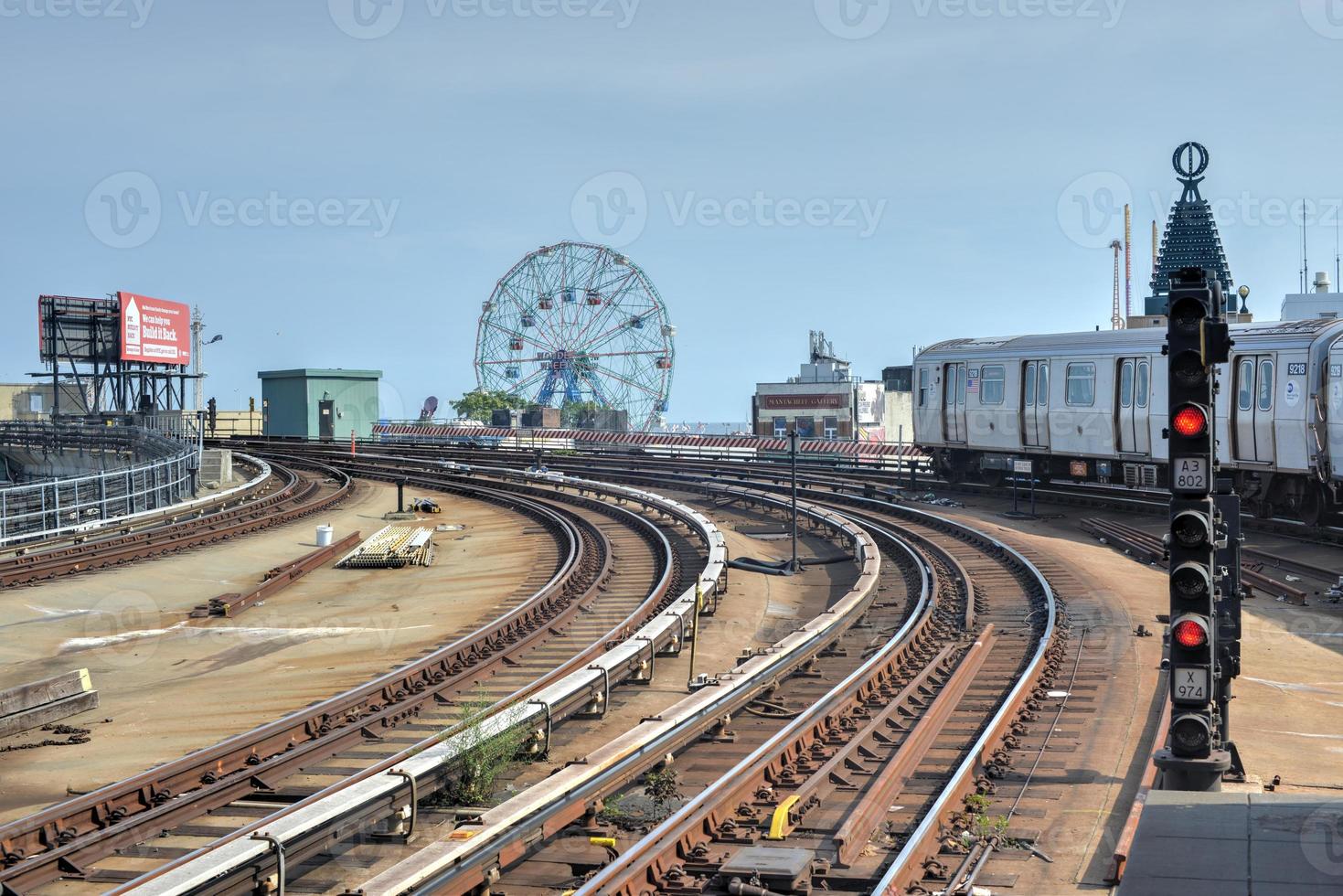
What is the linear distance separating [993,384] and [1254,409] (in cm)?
874

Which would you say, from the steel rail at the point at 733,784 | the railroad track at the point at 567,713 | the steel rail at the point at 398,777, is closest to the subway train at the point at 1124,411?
the railroad track at the point at 567,713

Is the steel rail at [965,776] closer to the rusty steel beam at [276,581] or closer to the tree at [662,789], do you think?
the tree at [662,789]

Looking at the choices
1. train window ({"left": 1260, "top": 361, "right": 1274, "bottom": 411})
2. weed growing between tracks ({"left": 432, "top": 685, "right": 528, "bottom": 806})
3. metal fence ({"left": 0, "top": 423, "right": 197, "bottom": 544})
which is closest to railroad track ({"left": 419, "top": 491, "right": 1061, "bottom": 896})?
weed growing between tracks ({"left": 432, "top": 685, "right": 528, "bottom": 806})

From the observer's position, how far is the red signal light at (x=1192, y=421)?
9.94 metres

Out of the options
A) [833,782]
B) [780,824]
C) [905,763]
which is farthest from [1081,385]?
[780,824]

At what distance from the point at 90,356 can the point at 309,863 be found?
6200 centimetres

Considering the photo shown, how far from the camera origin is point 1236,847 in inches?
293

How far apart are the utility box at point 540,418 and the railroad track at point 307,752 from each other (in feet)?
201

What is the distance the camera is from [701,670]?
57.5 ft

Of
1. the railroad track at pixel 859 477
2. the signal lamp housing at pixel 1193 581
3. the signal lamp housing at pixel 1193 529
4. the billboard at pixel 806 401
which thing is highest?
the billboard at pixel 806 401

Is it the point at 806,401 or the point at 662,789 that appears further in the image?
the point at 806,401

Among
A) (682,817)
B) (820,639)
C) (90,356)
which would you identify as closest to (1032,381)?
(820,639)

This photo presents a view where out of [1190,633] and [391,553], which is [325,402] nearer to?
[391,553]

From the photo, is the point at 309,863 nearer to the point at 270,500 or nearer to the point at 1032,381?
the point at 1032,381
